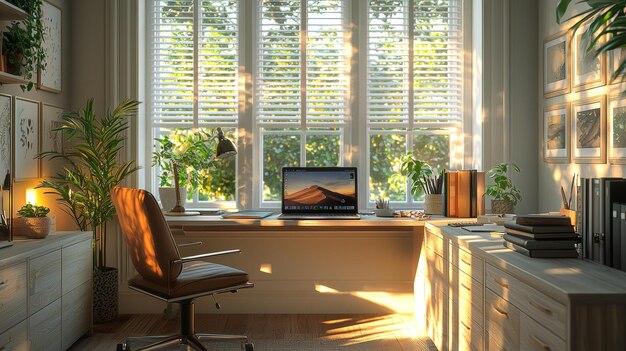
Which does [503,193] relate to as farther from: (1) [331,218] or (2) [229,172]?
(2) [229,172]

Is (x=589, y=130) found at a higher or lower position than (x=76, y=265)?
higher

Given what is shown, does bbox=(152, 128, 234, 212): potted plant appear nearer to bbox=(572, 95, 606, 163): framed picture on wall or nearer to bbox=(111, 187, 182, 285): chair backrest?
bbox=(111, 187, 182, 285): chair backrest

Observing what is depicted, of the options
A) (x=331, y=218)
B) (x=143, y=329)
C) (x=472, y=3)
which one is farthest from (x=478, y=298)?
(x=472, y=3)

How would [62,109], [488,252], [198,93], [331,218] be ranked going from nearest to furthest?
[488,252] < [331,218] < [62,109] < [198,93]

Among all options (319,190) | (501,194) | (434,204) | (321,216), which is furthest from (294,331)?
(501,194)

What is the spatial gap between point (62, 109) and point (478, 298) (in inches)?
123

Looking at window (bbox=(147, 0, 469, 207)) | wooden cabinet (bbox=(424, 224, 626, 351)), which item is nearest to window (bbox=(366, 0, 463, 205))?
window (bbox=(147, 0, 469, 207))

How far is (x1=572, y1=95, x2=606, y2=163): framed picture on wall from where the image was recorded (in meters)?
3.63

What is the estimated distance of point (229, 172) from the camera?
4.94 metres

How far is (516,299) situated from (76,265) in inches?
103

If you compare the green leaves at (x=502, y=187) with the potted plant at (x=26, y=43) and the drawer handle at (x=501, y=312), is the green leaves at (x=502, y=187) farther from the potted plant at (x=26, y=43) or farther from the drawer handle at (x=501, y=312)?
the potted plant at (x=26, y=43)

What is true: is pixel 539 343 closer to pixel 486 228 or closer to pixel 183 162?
pixel 486 228

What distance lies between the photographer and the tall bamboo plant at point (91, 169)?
4.35m

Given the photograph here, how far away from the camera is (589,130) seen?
3799mm
